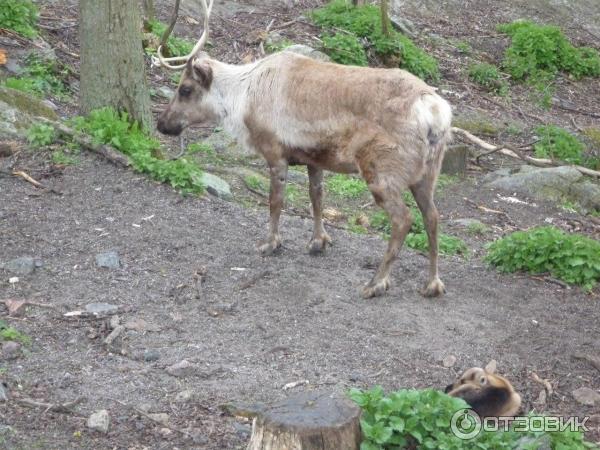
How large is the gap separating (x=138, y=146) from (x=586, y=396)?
183 inches

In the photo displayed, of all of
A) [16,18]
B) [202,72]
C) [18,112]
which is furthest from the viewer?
[16,18]

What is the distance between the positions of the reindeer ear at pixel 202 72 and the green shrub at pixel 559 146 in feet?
18.9

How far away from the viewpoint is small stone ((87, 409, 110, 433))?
16.2ft

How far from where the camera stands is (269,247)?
7.59 meters

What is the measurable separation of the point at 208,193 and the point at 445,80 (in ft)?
22.3

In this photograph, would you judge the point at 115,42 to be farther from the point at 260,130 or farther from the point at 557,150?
A: the point at 557,150

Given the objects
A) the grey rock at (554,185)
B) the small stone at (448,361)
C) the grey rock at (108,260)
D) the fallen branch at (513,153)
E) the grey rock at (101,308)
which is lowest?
the fallen branch at (513,153)

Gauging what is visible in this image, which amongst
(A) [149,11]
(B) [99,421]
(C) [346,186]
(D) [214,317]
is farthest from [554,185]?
(B) [99,421]

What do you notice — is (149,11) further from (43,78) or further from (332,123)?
(332,123)

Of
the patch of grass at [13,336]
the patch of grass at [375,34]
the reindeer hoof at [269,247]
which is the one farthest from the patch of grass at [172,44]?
the patch of grass at [13,336]

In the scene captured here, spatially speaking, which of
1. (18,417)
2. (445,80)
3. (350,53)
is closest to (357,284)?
(18,417)

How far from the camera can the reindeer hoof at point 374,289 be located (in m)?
6.96

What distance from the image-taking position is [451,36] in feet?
53.7

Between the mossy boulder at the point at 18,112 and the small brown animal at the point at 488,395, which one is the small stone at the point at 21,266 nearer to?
the mossy boulder at the point at 18,112
